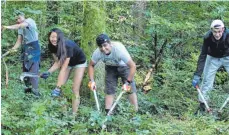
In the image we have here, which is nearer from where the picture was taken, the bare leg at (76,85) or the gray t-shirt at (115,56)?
the gray t-shirt at (115,56)

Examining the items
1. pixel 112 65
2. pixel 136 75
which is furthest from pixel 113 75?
pixel 136 75

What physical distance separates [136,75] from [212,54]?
3.50m

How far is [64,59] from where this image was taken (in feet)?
20.2

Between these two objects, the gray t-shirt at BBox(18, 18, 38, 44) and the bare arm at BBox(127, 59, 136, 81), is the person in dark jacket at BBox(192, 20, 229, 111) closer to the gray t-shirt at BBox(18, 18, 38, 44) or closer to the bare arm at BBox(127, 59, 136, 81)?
the bare arm at BBox(127, 59, 136, 81)

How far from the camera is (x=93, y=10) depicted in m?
7.54

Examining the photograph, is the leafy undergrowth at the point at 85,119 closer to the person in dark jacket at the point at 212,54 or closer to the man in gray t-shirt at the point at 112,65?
the man in gray t-shirt at the point at 112,65

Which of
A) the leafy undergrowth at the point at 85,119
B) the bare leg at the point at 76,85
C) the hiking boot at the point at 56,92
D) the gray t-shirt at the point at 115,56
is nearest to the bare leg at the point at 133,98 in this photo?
the leafy undergrowth at the point at 85,119

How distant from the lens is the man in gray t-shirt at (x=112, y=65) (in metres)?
6.23

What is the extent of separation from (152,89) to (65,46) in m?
3.88

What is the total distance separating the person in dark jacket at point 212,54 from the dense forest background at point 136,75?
543 millimetres

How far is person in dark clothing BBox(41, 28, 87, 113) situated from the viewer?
6.09 meters

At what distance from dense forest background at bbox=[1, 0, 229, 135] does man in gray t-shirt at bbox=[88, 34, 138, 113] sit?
33cm

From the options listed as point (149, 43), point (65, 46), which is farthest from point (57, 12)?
point (65, 46)

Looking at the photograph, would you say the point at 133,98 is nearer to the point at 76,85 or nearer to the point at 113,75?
the point at 113,75
